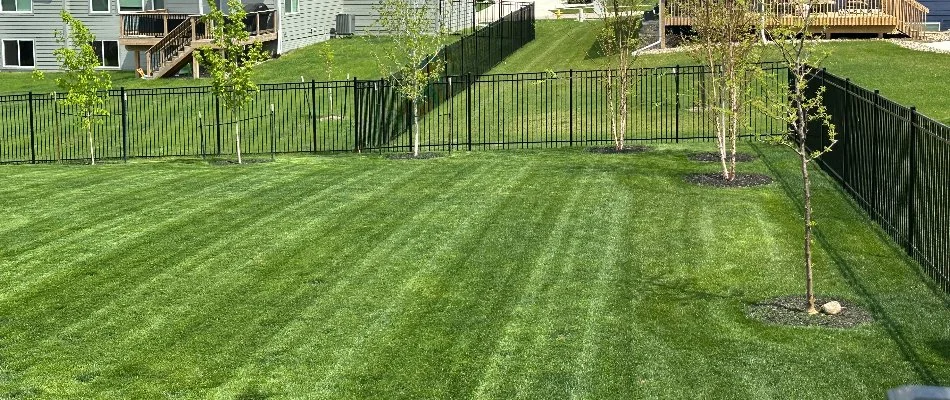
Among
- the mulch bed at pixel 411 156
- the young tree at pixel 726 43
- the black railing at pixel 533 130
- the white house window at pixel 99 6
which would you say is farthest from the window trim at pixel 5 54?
the young tree at pixel 726 43

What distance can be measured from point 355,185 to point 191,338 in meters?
10.3

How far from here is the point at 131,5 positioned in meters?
50.0

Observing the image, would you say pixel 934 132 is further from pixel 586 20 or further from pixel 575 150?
pixel 586 20

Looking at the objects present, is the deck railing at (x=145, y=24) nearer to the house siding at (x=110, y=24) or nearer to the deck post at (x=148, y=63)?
the house siding at (x=110, y=24)

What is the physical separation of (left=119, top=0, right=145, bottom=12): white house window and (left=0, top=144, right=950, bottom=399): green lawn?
93.6 ft

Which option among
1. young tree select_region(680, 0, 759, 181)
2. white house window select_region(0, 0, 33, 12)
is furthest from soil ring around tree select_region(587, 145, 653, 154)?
white house window select_region(0, 0, 33, 12)

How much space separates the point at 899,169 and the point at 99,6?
40.2 metres

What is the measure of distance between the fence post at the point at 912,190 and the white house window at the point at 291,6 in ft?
124

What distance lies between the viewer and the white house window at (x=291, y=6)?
167 feet

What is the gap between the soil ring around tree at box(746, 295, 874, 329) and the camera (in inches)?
495

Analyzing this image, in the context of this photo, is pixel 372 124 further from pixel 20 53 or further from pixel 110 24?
pixel 20 53

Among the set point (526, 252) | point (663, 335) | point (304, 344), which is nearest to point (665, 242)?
point (526, 252)

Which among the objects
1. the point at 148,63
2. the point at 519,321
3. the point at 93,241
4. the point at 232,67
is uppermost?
the point at 148,63

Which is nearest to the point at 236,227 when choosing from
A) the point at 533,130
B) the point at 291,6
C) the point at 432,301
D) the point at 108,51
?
the point at 432,301
